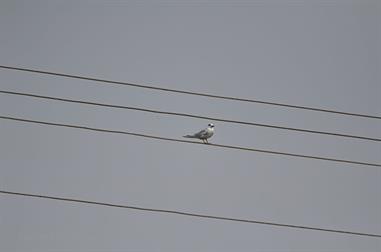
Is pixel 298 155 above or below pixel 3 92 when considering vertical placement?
below

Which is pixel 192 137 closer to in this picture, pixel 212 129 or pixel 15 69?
pixel 212 129

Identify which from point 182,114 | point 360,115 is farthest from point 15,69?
point 360,115

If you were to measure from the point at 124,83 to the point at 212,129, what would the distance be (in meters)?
3.76

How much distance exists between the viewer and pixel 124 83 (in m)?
9.51

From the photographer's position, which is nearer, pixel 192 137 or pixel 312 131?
pixel 312 131

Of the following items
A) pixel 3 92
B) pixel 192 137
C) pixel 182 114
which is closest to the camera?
pixel 182 114

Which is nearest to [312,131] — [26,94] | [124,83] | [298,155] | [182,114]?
[298,155]

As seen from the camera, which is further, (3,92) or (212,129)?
(212,129)

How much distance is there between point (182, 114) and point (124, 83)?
75 cm

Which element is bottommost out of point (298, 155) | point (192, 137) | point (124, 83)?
point (298, 155)

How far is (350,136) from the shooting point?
31.8ft

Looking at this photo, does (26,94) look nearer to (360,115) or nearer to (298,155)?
(298,155)

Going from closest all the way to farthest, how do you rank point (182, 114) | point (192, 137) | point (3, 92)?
point (182, 114), point (3, 92), point (192, 137)

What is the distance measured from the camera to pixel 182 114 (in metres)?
9.27
